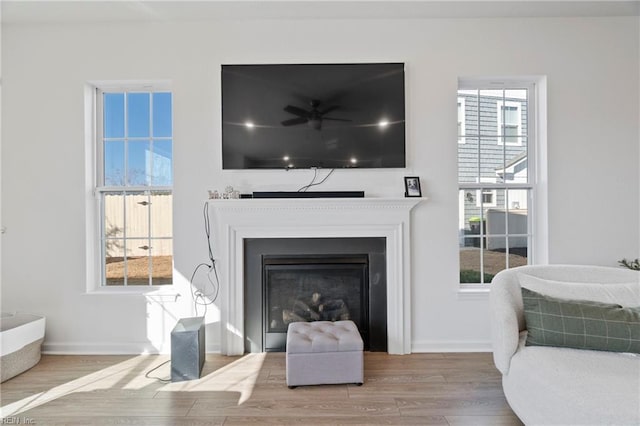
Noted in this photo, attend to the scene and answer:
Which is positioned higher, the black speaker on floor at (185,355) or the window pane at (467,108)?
the window pane at (467,108)

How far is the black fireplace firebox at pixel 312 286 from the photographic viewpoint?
2730 mm

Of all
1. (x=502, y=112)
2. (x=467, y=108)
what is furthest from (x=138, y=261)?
(x=502, y=112)

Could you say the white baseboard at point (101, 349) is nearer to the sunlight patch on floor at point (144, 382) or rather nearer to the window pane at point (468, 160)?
the sunlight patch on floor at point (144, 382)

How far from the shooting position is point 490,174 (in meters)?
2.93

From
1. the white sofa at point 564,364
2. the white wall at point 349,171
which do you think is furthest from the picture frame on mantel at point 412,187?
the white sofa at point 564,364

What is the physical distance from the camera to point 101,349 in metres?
2.77

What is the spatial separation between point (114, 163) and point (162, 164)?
42 cm

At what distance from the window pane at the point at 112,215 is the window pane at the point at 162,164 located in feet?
1.19

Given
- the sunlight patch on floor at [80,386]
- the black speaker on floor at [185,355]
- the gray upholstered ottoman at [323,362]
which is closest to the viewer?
the sunlight patch on floor at [80,386]

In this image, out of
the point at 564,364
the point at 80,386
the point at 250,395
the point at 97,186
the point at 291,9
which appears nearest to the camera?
the point at 564,364

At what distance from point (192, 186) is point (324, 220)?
3.63 feet

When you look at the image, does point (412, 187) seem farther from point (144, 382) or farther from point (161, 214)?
point (144, 382)

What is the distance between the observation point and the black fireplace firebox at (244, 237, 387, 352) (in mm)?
2730

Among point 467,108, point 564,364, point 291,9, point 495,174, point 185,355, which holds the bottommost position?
point 185,355
